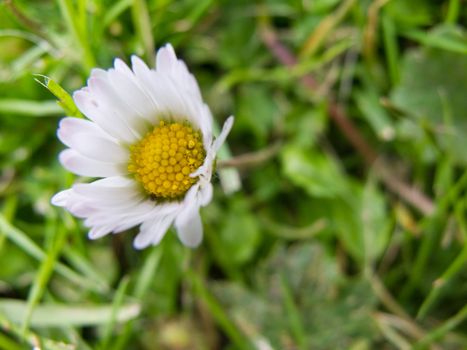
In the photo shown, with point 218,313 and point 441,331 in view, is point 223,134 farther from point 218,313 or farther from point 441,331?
point 441,331

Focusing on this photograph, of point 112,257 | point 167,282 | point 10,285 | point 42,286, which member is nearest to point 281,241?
point 167,282

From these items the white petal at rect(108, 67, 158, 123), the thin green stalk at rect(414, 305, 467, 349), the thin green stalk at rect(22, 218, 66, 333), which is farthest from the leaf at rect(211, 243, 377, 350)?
the white petal at rect(108, 67, 158, 123)

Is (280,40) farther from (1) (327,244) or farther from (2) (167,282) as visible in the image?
(2) (167,282)

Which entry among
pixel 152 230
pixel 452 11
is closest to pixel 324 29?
pixel 452 11

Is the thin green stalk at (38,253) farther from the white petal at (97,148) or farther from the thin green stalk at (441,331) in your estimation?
the thin green stalk at (441,331)

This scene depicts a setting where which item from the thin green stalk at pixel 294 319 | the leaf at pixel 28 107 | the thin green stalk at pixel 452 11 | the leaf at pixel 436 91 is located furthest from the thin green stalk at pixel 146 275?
the thin green stalk at pixel 452 11

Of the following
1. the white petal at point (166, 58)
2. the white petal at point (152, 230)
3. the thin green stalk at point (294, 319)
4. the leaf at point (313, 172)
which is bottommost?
the thin green stalk at point (294, 319)

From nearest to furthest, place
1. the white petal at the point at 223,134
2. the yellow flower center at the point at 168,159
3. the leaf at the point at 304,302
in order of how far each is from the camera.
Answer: the white petal at the point at 223,134, the yellow flower center at the point at 168,159, the leaf at the point at 304,302

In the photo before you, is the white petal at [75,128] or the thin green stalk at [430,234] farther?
the thin green stalk at [430,234]
